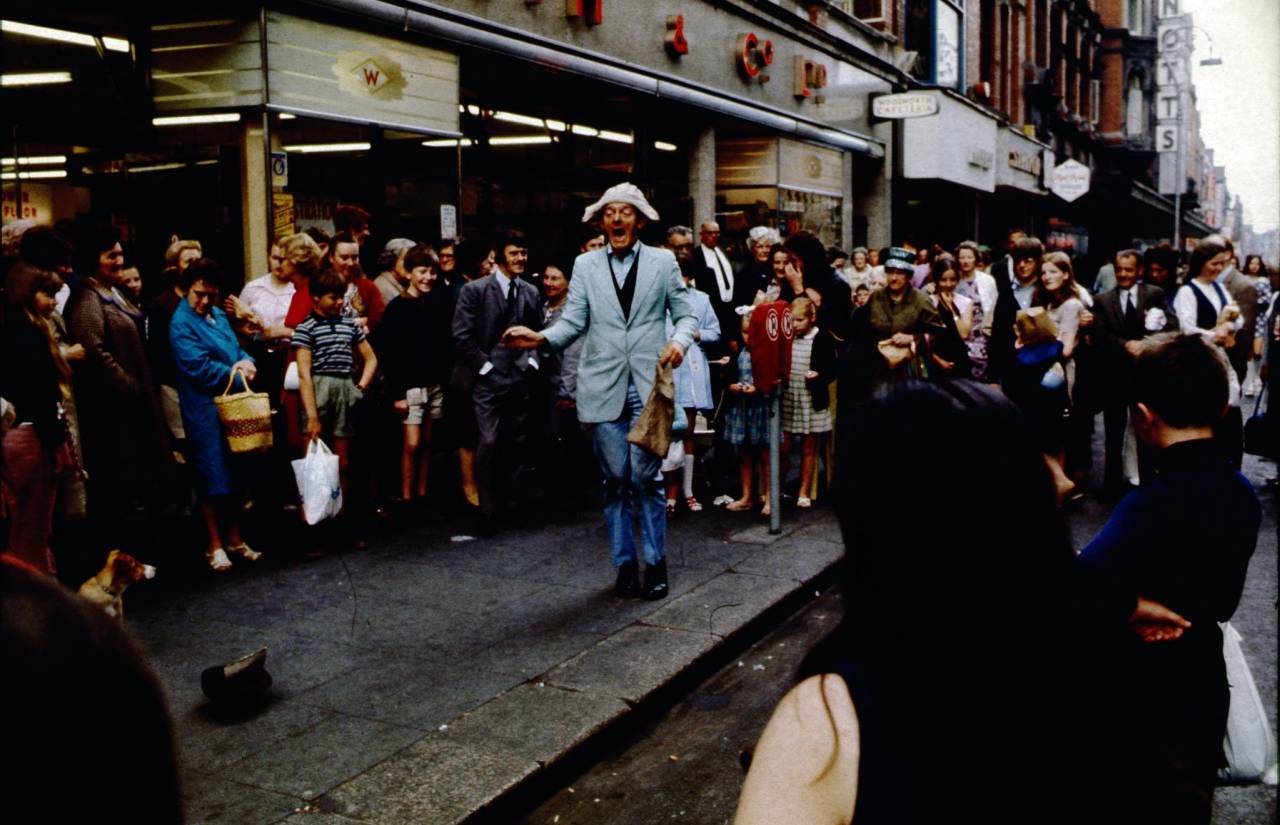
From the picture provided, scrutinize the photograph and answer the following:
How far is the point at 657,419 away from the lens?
667 centimetres

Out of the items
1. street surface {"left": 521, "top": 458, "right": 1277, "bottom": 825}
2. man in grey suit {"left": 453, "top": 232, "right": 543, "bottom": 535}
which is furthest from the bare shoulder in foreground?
man in grey suit {"left": 453, "top": 232, "right": 543, "bottom": 535}

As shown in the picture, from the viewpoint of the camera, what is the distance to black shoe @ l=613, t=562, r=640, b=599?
676 cm

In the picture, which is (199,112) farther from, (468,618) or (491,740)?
(491,740)

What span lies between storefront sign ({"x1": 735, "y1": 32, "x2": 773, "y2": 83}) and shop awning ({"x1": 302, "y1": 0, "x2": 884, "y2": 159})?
39cm

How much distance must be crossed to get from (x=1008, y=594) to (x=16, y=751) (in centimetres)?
108

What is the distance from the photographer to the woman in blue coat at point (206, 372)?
724 cm

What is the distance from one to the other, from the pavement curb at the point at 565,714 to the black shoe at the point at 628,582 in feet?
0.88

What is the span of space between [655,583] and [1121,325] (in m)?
5.12

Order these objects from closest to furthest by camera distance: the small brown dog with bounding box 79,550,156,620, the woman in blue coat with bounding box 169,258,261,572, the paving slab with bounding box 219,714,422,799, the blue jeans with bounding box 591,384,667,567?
the paving slab with bounding box 219,714,422,799 < the small brown dog with bounding box 79,550,156,620 < the blue jeans with bounding box 591,384,667,567 < the woman in blue coat with bounding box 169,258,261,572

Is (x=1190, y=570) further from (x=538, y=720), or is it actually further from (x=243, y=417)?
(x=243, y=417)

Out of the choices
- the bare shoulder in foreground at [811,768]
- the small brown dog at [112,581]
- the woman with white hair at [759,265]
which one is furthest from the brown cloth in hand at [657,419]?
the bare shoulder in foreground at [811,768]

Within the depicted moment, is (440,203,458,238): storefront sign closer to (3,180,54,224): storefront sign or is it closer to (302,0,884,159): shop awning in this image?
(302,0,884,159): shop awning

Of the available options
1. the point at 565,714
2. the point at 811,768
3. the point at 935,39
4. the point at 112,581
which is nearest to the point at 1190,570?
the point at 811,768

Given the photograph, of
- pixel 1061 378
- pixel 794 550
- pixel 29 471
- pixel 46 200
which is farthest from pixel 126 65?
pixel 1061 378
